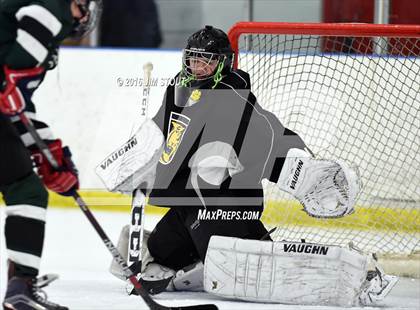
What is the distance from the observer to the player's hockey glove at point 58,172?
2.69m

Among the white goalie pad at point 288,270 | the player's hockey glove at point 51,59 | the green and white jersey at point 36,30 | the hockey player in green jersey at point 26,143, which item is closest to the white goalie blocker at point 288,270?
the white goalie pad at point 288,270

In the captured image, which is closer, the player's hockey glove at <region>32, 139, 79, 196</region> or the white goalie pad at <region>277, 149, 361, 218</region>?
the player's hockey glove at <region>32, 139, 79, 196</region>

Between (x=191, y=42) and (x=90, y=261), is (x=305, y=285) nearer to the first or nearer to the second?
(x=191, y=42)

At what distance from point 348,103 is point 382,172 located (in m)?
0.29

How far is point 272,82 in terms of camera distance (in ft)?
12.6

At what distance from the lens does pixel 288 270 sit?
311cm

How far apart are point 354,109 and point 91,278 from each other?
1.18m

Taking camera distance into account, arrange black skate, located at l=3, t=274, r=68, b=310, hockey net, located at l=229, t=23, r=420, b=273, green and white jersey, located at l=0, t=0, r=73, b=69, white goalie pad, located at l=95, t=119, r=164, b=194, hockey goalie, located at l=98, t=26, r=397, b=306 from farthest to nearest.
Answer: hockey net, located at l=229, t=23, r=420, b=273 → hockey goalie, located at l=98, t=26, r=397, b=306 → white goalie pad, located at l=95, t=119, r=164, b=194 → black skate, located at l=3, t=274, r=68, b=310 → green and white jersey, located at l=0, t=0, r=73, b=69

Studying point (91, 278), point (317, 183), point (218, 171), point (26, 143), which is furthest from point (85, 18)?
point (91, 278)

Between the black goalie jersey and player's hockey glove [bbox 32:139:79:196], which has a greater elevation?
player's hockey glove [bbox 32:139:79:196]

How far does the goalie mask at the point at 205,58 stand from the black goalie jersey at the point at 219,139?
0.03 metres

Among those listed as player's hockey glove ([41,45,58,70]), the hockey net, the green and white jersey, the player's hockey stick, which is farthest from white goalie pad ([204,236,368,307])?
the green and white jersey

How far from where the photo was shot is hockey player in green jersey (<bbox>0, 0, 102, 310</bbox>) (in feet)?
8.36
